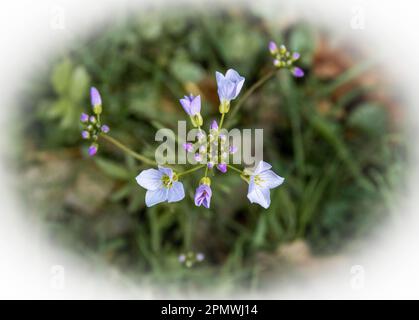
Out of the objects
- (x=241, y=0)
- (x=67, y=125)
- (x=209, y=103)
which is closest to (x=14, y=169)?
(x=67, y=125)

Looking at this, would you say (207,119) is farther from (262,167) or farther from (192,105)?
(262,167)

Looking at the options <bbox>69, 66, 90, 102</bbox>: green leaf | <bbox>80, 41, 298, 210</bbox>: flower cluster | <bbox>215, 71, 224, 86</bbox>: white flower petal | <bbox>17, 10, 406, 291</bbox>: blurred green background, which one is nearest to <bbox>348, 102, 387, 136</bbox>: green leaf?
<bbox>17, 10, 406, 291</bbox>: blurred green background

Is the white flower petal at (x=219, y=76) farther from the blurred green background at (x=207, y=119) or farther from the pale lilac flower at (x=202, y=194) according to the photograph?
the blurred green background at (x=207, y=119)

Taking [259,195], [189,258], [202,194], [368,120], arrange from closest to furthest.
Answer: [202,194] → [259,195] → [189,258] → [368,120]

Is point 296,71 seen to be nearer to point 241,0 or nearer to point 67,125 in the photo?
point 241,0

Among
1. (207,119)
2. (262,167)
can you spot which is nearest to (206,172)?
(262,167)

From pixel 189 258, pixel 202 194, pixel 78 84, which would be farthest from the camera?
pixel 78 84
